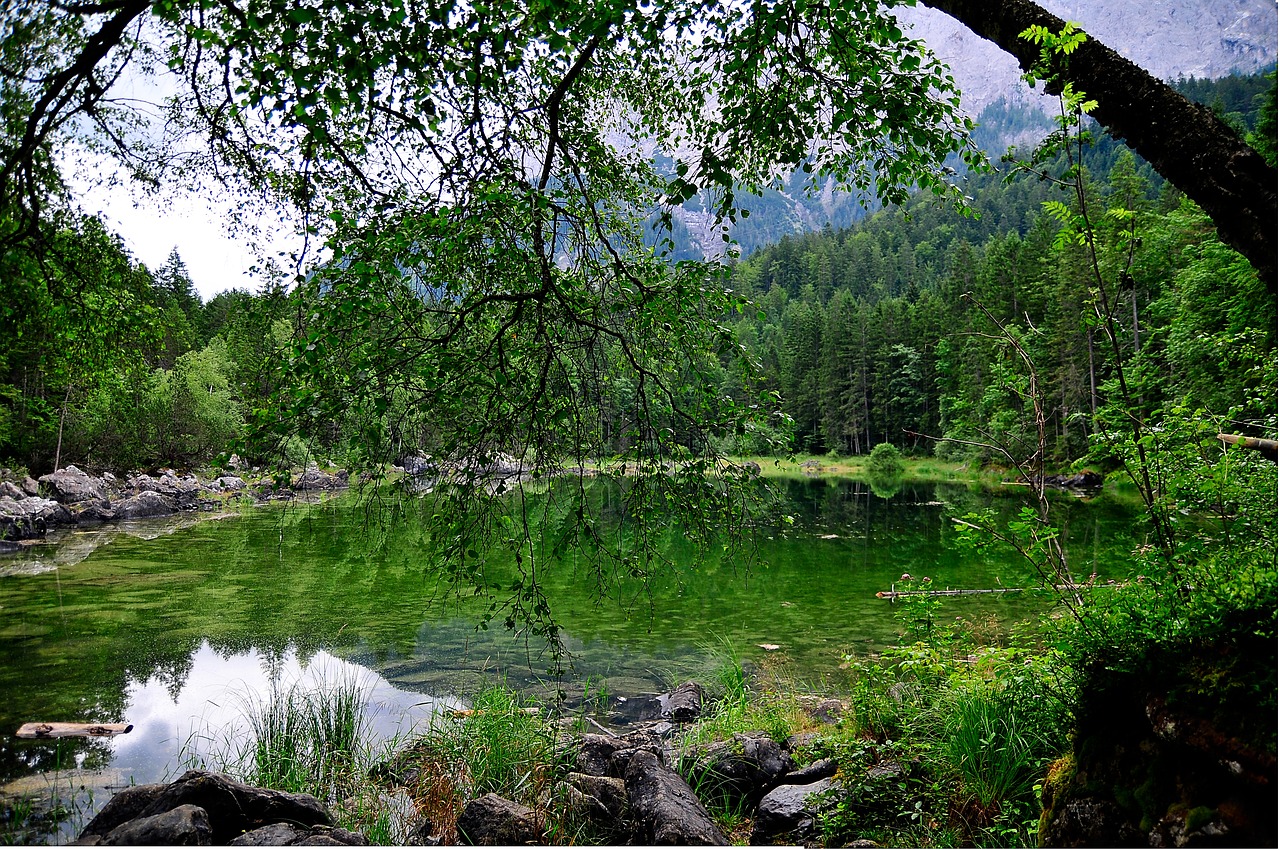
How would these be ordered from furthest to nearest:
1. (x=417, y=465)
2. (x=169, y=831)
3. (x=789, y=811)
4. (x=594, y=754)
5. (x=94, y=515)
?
(x=94, y=515), (x=594, y=754), (x=789, y=811), (x=417, y=465), (x=169, y=831)

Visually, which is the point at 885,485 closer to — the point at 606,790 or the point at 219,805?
the point at 606,790

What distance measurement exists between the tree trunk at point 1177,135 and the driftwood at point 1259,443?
0.58 metres

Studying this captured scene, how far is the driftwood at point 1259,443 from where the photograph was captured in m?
2.64

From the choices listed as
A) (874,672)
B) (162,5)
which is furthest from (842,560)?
(162,5)

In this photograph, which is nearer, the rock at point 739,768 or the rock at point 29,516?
the rock at point 739,768

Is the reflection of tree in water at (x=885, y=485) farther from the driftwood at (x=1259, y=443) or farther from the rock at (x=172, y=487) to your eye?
the driftwood at (x=1259, y=443)

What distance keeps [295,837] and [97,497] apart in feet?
100

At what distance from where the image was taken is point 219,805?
4066 millimetres

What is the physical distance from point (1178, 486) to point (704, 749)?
4.16 meters

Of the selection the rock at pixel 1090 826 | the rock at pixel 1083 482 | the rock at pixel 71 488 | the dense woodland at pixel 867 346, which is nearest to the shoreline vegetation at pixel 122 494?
the rock at pixel 71 488

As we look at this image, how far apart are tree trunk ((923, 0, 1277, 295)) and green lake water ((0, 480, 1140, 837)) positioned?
57.6 inches

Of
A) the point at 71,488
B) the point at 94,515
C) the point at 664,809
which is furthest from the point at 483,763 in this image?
the point at 71,488

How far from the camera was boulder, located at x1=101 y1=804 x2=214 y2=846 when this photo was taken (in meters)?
3.52

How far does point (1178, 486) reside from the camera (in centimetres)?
302
